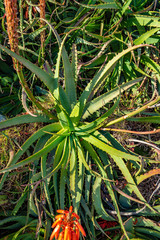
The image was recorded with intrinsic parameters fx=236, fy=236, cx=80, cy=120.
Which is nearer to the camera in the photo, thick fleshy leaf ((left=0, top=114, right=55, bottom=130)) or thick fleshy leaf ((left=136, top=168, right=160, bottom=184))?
thick fleshy leaf ((left=0, top=114, right=55, bottom=130))

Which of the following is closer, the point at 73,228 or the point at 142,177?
the point at 73,228

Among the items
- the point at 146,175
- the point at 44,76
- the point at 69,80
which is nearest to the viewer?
the point at 44,76

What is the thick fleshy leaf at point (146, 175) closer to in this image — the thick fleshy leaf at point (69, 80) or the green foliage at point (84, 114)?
the green foliage at point (84, 114)

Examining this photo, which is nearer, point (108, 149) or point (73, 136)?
point (108, 149)

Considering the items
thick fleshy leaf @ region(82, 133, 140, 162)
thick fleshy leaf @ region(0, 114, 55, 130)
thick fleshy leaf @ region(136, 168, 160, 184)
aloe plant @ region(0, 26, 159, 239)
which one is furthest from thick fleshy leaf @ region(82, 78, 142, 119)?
thick fleshy leaf @ region(136, 168, 160, 184)

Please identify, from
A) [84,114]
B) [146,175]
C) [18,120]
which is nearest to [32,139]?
[18,120]

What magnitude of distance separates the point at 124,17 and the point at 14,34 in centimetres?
78

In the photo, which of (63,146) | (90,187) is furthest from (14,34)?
(90,187)

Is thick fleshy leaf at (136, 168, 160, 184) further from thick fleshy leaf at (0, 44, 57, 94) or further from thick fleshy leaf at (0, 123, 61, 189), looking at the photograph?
thick fleshy leaf at (0, 44, 57, 94)

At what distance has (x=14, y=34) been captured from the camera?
951 millimetres

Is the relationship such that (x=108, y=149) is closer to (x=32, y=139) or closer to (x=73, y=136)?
(x=73, y=136)

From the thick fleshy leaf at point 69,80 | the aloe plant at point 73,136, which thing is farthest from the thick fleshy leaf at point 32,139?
the thick fleshy leaf at point 69,80

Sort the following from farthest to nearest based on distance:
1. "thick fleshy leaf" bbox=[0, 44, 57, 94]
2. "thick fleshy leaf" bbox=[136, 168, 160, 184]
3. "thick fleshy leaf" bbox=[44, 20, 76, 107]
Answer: "thick fleshy leaf" bbox=[136, 168, 160, 184], "thick fleshy leaf" bbox=[44, 20, 76, 107], "thick fleshy leaf" bbox=[0, 44, 57, 94]

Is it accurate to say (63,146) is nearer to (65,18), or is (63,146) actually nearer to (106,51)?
(106,51)
